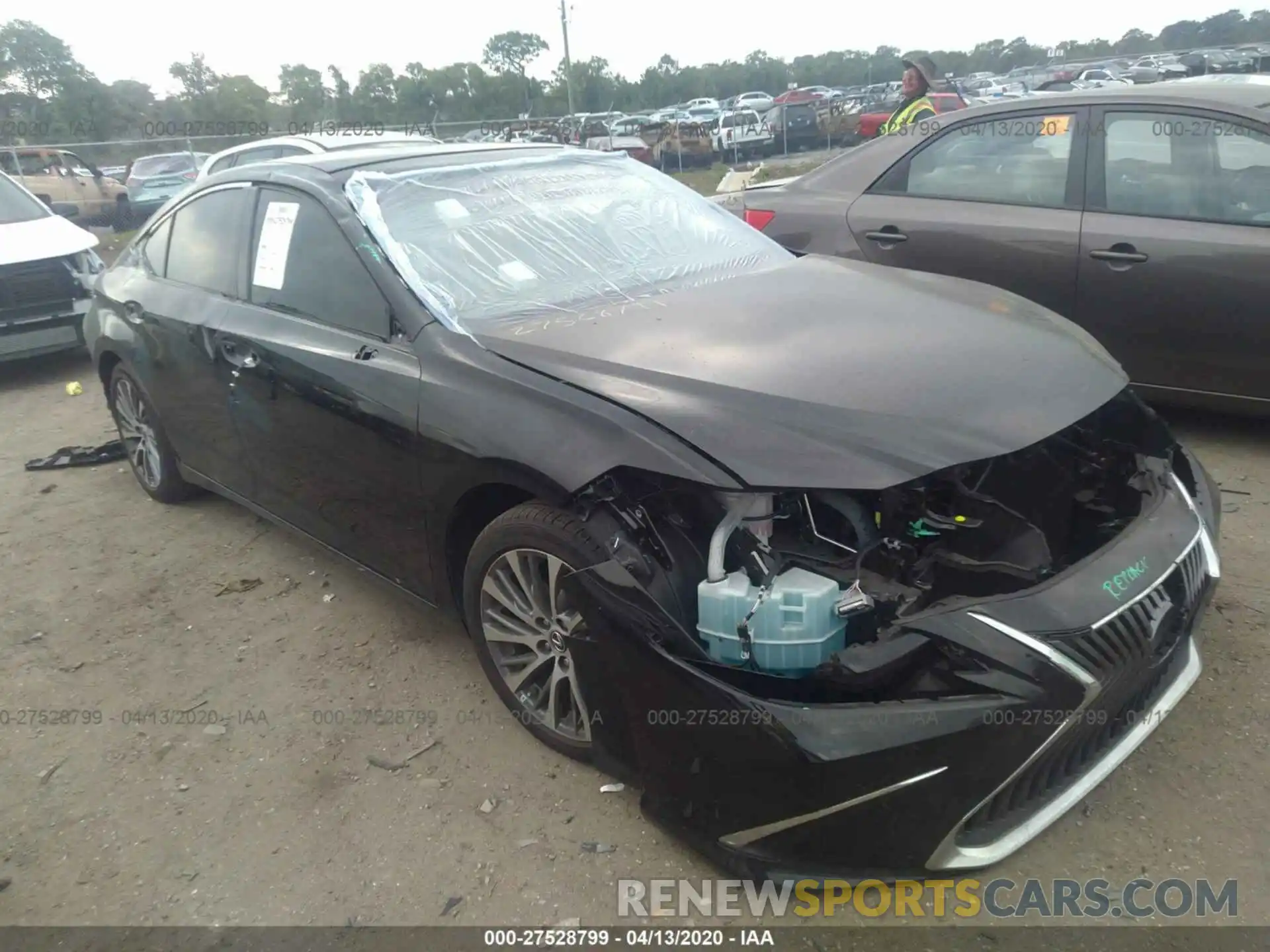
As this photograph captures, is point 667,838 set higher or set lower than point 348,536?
lower

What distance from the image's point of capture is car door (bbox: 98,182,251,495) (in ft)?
11.9

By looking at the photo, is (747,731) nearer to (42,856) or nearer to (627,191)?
(42,856)

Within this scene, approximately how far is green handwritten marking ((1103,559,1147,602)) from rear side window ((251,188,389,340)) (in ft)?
6.78

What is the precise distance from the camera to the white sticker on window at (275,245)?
329 centimetres

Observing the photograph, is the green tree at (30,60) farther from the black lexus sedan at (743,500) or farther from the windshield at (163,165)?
the black lexus sedan at (743,500)

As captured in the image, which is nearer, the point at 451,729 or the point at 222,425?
the point at 451,729

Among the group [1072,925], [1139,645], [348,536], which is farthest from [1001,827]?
[348,536]

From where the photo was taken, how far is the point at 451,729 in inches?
113

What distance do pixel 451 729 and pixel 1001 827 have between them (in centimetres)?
161

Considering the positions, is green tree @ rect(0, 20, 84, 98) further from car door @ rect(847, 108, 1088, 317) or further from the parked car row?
car door @ rect(847, 108, 1088, 317)

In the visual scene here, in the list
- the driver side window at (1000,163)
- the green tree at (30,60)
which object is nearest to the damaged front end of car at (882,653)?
the driver side window at (1000,163)

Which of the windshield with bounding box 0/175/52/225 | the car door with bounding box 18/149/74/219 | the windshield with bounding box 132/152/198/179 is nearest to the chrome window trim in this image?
the windshield with bounding box 0/175/52/225

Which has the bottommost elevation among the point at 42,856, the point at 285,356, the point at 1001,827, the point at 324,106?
the point at 42,856

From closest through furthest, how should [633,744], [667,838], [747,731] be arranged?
[747,731]
[633,744]
[667,838]
